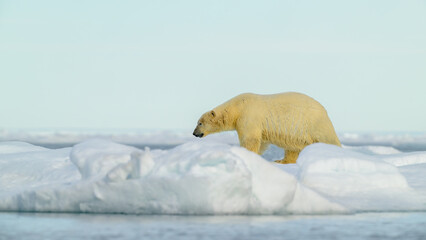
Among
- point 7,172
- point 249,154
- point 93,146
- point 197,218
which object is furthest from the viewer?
point 7,172

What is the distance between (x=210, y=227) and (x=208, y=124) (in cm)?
681

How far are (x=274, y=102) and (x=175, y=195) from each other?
5.76 meters

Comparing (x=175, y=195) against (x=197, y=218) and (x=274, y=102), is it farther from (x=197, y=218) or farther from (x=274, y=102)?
(x=274, y=102)

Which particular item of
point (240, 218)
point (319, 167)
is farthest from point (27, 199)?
point (319, 167)

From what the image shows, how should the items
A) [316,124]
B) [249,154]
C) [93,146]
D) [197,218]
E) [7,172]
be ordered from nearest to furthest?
[197,218], [249,154], [93,146], [7,172], [316,124]

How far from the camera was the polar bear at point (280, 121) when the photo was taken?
450 inches

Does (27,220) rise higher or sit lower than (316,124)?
lower

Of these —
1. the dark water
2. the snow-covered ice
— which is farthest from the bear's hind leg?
the dark water

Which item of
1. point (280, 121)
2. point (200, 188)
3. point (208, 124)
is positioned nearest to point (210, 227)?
point (200, 188)

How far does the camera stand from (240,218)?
240 inches

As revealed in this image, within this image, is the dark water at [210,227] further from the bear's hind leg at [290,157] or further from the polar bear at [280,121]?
the bear's hind leg at [290,157]

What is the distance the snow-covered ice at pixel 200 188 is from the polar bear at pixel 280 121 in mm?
3752

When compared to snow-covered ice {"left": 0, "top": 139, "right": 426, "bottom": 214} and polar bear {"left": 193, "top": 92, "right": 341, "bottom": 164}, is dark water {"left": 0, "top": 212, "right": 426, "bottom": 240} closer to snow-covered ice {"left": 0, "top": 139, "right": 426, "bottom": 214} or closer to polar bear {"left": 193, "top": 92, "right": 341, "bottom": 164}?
snow-covered ice {"left": 0, "top": 139, "right": 426, "bottom": 214}

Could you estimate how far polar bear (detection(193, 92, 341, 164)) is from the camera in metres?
11.4
